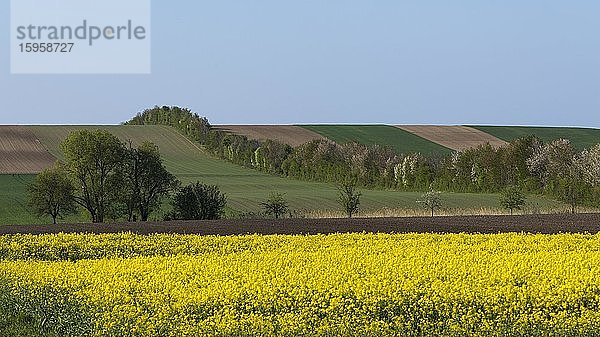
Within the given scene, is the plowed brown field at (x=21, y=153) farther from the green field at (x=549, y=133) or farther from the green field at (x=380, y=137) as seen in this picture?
the green field at (x=549, y=133)

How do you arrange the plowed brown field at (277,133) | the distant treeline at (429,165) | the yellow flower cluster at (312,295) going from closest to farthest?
the yellow flower cluster at (312,295) < the distant treeline at (429,165) < the plowed brown field at (277,133)

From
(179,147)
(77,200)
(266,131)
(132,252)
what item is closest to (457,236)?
(132,252)

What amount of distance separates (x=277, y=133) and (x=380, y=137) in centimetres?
1059

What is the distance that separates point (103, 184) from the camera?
47156mm

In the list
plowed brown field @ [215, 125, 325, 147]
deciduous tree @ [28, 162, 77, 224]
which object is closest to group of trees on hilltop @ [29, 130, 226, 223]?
deciduous tree @ [28, 162, 77, 224]

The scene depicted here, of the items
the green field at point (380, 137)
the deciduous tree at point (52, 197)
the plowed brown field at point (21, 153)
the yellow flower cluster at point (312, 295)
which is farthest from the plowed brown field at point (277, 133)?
the yellow flower cluster at point (312, 295)

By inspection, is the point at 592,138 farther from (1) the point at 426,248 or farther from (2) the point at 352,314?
(2) the point at 352,314

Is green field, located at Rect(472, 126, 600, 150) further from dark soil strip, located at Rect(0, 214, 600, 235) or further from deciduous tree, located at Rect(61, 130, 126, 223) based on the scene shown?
dark soil strip, located at Rect(0, 214, 600, 235)

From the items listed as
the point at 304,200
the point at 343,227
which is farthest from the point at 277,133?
the point at 343,227

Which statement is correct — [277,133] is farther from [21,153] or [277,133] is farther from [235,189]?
[235,189]

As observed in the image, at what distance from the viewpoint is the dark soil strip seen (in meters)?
29.7

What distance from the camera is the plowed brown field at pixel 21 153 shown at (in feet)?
229

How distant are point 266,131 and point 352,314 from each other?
78925 mm

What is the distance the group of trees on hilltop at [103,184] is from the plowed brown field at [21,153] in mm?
21714
